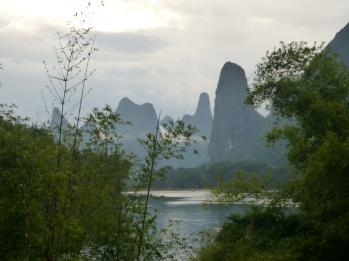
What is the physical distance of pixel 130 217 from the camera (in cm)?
959

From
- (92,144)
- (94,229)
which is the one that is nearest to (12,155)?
(92,144)

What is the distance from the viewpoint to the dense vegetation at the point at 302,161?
1259cm

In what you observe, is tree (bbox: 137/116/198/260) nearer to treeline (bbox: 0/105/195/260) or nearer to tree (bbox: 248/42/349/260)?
treeline (bbox: 0/105/195/260)

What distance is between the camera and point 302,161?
19.1 m

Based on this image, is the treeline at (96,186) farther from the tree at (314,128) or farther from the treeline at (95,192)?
the tree at (314,128)

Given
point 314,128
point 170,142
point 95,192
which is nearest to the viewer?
point 170,142

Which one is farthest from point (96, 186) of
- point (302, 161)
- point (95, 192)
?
point (302, 161)

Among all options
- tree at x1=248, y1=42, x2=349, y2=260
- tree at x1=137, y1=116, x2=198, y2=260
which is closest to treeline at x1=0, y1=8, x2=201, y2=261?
tree at x1=137, y1=116, x2=198, y2=260

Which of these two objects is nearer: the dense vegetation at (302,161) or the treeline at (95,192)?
the treeline at (95,192)

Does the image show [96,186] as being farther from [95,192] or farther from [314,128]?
[314,128]

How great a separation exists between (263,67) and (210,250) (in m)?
8.63

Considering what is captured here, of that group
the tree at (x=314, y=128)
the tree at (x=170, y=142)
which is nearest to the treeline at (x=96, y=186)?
the tree at (x=170, y=142)

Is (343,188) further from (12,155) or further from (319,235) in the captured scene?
(12,155)

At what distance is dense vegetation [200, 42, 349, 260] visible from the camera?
1259cm
